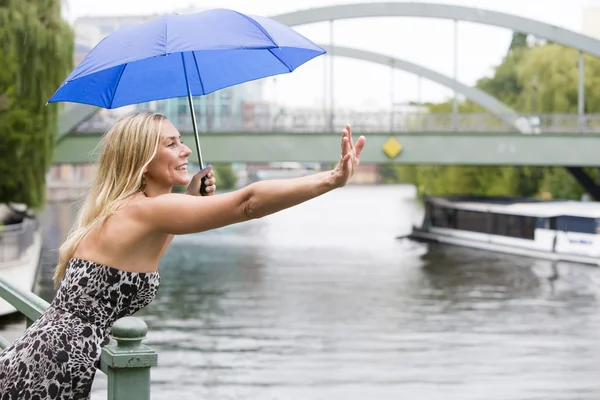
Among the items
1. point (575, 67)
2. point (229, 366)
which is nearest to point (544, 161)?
point (575, 67)

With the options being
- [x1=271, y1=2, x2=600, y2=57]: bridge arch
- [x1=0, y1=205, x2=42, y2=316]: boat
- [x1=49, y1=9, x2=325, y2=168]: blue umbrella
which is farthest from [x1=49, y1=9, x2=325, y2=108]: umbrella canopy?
[x1=271, y1=2, x2=600, y2=57]: bridge arch

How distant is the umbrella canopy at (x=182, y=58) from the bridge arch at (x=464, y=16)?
35681 mm

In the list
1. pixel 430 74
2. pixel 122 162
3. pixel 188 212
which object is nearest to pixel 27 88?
pixel 430 74

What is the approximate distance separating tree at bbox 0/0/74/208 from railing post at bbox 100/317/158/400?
22507 millimetres

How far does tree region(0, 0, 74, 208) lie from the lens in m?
24.9

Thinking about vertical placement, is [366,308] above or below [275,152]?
below

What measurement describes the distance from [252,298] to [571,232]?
1525 centimetres

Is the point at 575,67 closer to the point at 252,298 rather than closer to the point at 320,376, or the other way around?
the point at 252,298

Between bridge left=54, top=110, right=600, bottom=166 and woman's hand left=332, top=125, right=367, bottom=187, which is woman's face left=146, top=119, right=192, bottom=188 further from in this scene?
bridge left=54, top=110, right=600, bottom=166

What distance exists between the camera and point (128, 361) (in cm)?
270

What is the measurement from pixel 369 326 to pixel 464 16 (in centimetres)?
2145

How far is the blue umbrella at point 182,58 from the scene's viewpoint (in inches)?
124

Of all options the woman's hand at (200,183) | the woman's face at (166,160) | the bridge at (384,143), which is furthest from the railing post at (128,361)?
the bridge at (384,143)

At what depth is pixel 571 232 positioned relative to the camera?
36.5m
